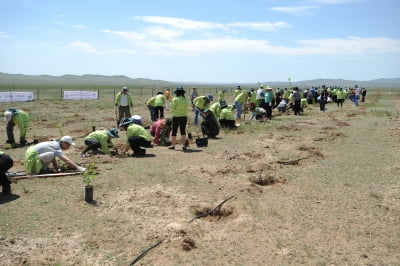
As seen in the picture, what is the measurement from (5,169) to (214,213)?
3.66 m

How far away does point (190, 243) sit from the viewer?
5.13 meters

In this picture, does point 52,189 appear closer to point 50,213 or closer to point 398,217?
point 50,213

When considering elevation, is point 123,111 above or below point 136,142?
above

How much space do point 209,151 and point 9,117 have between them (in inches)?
242

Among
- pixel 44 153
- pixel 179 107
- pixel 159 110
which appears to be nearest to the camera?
pixel 44 153

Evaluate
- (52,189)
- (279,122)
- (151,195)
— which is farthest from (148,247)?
(279,122)

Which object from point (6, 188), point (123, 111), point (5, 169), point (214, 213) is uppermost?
point (123, 111)

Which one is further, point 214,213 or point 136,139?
point 136,139

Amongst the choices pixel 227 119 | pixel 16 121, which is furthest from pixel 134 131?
pixel 227 119

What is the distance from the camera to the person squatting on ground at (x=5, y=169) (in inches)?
259

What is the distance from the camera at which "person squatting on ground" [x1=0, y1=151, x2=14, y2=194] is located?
21.6ft

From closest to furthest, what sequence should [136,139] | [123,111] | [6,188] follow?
[6,188] → [136,139] → [123,111]

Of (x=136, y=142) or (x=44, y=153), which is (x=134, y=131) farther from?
(x=44, y=153)

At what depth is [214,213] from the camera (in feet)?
20.6
